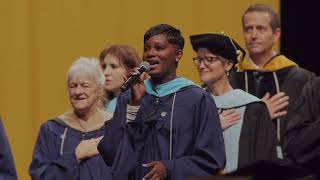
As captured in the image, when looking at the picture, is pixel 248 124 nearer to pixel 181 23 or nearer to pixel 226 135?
pixel 226 135

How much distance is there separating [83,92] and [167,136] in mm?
869

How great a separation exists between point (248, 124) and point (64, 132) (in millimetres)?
952

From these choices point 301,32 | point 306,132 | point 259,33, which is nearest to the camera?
point 306,132

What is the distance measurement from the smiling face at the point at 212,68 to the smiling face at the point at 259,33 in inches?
14.3

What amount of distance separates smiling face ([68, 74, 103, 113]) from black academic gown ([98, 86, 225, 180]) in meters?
0.68

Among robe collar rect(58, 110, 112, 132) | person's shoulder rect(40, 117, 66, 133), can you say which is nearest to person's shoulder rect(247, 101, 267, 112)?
robe collar rect(58, 110, 112, 132)

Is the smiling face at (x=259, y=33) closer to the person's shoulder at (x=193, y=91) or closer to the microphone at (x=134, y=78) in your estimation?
the person's shoulder at (x=193, y=91)

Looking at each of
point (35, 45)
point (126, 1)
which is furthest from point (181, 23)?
point (35, 45)

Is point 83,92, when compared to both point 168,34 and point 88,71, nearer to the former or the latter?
point 88,71

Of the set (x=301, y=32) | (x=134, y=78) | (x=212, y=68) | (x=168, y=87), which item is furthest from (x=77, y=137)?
(x=301, y=32)

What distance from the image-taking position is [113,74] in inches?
238

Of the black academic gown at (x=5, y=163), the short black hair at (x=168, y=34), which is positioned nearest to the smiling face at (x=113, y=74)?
the short black hair at (x=168, y=34)

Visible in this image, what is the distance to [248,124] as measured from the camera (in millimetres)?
5648

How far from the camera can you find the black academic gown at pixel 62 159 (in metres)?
5.50
